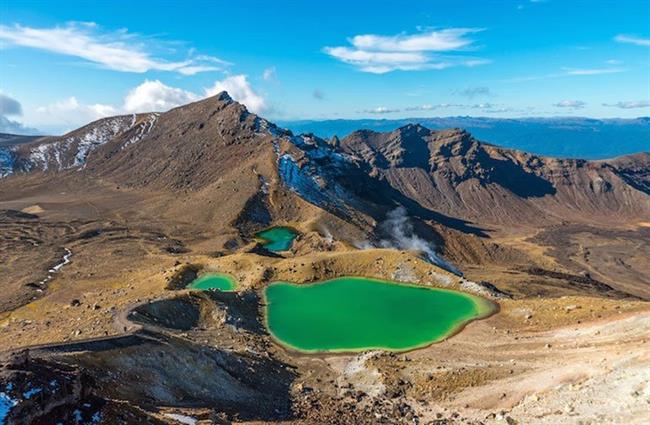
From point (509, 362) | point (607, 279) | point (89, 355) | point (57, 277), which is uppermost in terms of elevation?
point (89, 355)

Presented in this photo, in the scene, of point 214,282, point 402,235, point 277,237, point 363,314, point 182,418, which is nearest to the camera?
point 182,418

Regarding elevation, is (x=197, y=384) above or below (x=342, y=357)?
above

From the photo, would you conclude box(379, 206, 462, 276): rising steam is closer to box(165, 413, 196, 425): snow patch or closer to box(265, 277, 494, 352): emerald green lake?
box(265, 277, 494, 352): emerald green lake

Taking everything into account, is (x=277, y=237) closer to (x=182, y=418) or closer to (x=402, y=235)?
(x=402, y=235)

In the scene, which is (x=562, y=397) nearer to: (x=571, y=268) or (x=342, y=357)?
(x=342, y=357)

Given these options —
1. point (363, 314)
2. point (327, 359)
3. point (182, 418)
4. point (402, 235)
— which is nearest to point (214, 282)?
point (363, 314)

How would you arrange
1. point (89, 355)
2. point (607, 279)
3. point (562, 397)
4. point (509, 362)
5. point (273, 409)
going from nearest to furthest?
1. point (89, 355)
2. point (562, 397)
3. point (273, 409)
4. point (509, 362)
5. point (607, 279)

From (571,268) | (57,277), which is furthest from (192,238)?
(571,268)

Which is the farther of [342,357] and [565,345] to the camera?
[342,357]
